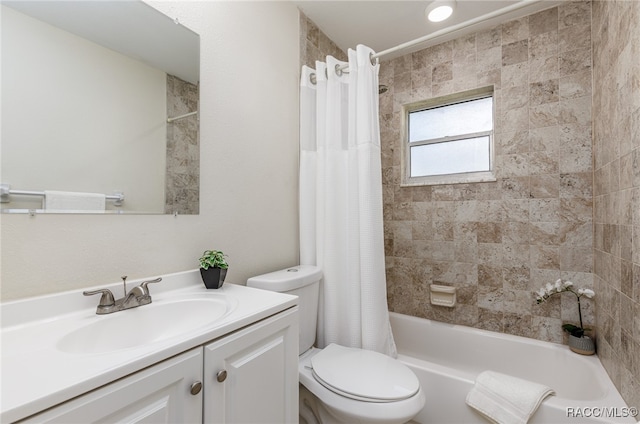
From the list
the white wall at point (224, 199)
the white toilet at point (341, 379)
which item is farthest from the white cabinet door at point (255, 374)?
the white wall at point (224, 199)

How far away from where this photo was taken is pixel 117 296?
38.0 inches

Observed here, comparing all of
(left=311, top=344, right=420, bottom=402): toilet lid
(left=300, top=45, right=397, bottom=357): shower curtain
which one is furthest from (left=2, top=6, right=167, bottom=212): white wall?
(left=311, top=344, right=420, bottom=402): toilet lid

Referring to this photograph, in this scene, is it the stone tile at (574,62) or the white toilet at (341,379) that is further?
the stone tile at (574,62)

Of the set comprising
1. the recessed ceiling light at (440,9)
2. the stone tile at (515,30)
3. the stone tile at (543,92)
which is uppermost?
the stone tile at (515,30)

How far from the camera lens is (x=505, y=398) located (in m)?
1.30

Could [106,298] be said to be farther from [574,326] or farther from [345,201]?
[574,326]

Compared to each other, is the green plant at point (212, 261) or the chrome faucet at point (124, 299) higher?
the green plant at point (212, 261)

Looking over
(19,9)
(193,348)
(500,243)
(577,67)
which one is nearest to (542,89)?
(577,67)

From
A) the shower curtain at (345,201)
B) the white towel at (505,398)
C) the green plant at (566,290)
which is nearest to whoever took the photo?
the white towel at (505,398)

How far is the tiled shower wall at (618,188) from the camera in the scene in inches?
45.0

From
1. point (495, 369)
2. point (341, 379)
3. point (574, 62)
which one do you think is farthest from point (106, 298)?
→ point (574, 62)

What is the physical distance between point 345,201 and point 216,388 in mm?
1127

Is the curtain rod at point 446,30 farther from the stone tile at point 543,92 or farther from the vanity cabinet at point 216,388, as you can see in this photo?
the vanity cabinet at point 216,388

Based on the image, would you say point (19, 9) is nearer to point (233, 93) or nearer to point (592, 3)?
point (233, 93)
